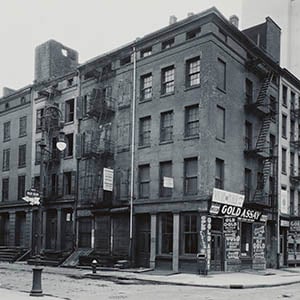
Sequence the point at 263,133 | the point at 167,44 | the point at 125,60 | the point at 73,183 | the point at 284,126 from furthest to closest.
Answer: the point at 284,126 → the point at 73,183 → the point at 125,60 → the point at 263,133 → the point at 167,44

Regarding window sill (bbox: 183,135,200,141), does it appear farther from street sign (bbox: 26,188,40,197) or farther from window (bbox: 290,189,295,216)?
street sign (bbox: 26,188,40,197)

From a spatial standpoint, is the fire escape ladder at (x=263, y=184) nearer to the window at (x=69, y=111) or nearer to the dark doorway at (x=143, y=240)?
the dark doorway at (x=143, y=240)

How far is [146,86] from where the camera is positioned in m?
34.3

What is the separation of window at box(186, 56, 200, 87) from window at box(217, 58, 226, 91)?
4.23ft

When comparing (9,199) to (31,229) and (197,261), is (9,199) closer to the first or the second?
(31,229)

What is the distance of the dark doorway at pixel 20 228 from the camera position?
43406 mm

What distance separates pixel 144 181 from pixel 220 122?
6.32 m

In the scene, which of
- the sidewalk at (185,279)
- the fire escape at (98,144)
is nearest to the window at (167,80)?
the fire escape at (98,144)

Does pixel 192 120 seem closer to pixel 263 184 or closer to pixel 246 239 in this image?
pixel 263 184

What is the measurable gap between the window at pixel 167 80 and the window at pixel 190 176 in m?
4.96

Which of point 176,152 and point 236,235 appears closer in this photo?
point 176,152

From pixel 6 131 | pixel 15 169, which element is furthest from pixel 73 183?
pixel 6 131

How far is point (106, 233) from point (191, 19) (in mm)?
15314

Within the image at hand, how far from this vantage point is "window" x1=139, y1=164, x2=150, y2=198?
33094mm
